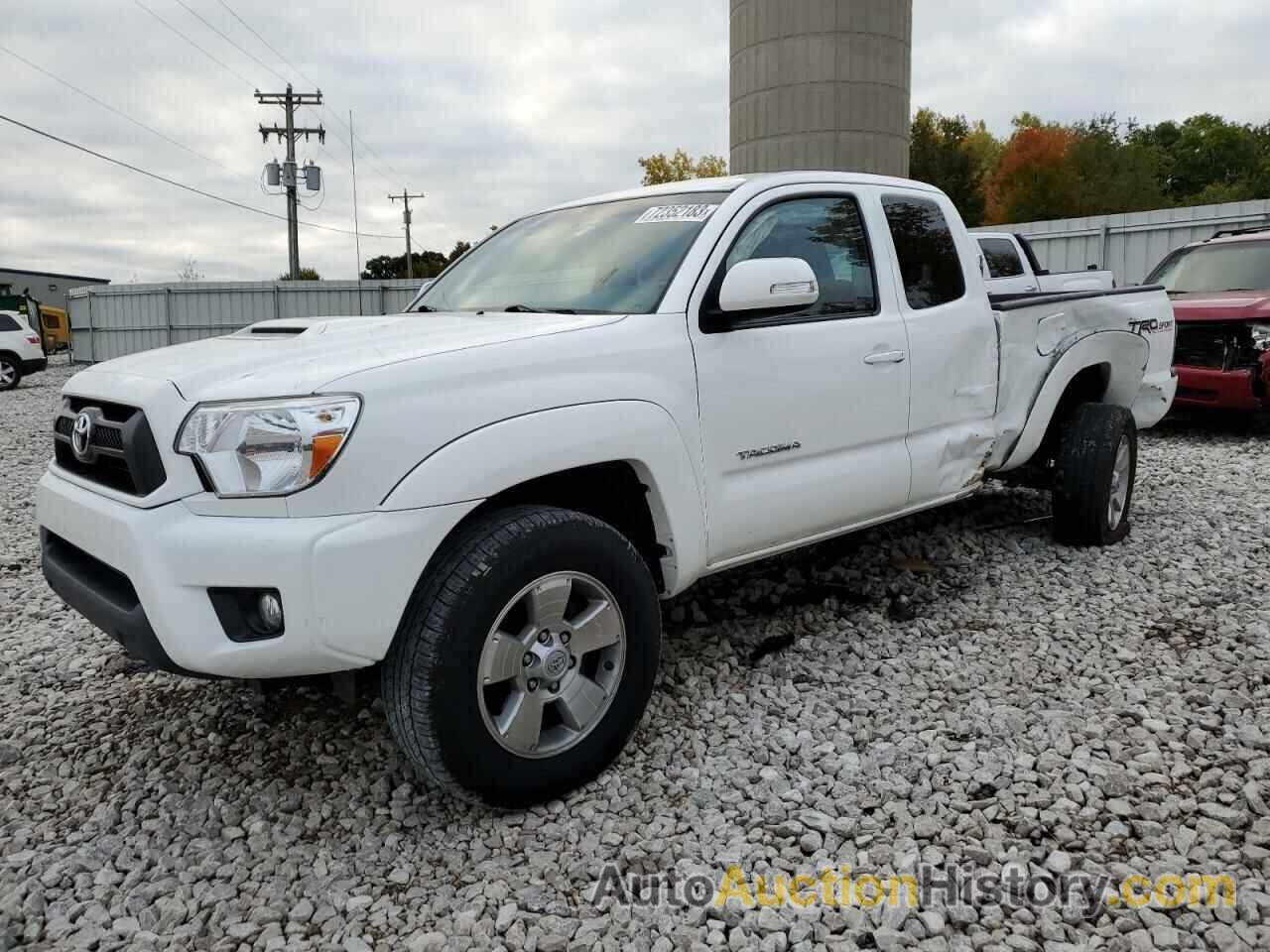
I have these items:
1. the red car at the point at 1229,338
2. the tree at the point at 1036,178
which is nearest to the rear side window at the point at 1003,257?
the red car at the point at 1229,338

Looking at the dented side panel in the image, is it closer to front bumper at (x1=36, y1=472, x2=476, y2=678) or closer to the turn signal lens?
front bumper at (x1=36, y1=472, x2=476, y2=678)

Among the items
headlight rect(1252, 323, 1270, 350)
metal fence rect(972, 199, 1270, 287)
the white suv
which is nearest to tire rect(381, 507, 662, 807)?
headlight rect(1252, 323, 1270, 350)

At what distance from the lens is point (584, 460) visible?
281 cm

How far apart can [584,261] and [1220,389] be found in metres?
7.44

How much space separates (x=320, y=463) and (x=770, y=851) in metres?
A: 1.56

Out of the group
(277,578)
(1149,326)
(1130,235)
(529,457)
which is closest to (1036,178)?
(1130,235)

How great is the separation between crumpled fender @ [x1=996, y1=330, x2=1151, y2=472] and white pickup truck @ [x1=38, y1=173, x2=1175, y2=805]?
0.68 metres

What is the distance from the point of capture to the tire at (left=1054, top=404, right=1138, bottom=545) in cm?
501

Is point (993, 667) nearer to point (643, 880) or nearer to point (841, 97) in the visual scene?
point (643, 880)

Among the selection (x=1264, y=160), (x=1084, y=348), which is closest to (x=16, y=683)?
(x=1084, y=348)

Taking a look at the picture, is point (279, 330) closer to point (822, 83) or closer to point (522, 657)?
point (522, 657)

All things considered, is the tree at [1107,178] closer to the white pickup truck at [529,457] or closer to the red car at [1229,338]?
the red car at [1229,338]

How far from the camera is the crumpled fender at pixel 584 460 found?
2.53m

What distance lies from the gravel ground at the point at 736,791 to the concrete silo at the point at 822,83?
864 inches
